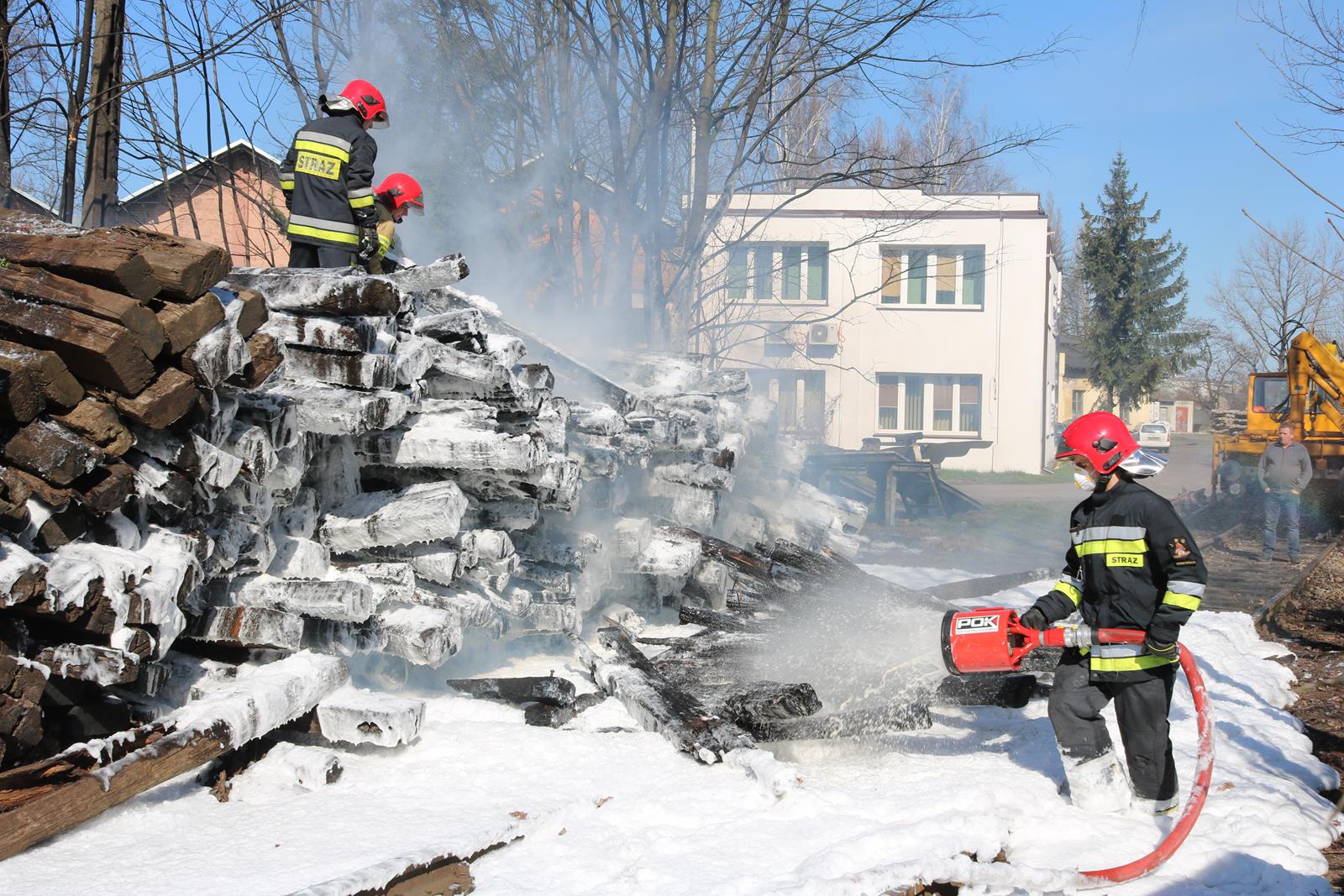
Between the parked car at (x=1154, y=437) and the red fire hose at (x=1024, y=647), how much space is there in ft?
130

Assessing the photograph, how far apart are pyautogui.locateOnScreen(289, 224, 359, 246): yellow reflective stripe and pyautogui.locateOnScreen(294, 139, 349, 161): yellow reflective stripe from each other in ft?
1.39

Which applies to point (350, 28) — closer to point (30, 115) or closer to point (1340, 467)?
point (30, 115)

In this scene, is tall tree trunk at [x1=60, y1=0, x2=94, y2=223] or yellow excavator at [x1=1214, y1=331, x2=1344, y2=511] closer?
tall tree trunk at [x1=60, y1=0, x2=94, y2=223]

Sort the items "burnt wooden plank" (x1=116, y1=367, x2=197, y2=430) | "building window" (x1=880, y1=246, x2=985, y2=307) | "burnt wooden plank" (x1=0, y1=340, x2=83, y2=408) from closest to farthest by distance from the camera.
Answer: "burnt wooden plank" (x1=0, y1=340, x2=83, y2=408) → "burnt wooden plank" (x1=116, y1=367, x2=197, y2=430) → "building window" (x1=880, y1=246, x2=985, y2=307)

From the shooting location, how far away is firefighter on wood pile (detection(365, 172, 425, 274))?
6516 millimetres

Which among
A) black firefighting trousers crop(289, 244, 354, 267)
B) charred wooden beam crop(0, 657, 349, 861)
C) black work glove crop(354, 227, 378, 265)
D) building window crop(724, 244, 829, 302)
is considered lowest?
charred wooden beam crop(0, 657, 349, 861)

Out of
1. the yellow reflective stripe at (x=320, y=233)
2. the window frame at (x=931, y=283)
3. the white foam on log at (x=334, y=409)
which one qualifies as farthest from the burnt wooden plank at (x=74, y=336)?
the window frame at (x=931, y=283)

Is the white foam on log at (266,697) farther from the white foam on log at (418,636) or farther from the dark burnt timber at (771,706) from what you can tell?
the dark burnt timber at (771,706)

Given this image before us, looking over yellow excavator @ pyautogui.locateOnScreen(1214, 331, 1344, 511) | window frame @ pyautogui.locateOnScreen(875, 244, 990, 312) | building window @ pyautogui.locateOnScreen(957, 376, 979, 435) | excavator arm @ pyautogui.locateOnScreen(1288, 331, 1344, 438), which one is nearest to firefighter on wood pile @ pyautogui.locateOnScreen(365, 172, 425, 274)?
yellow excavator @ pyautogui.locateOnScreen(1214, 331, 1344, 511)

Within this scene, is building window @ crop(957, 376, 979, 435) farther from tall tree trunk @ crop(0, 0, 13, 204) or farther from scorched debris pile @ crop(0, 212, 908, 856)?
tall tree trunk @ crop(0, 0, 13, 204)

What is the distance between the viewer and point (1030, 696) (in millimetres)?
5480

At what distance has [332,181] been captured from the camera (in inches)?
228

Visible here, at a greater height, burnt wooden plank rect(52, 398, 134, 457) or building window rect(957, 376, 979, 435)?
building window rect(957, 376, 979, 435)

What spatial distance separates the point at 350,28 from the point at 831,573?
9.26 metres
